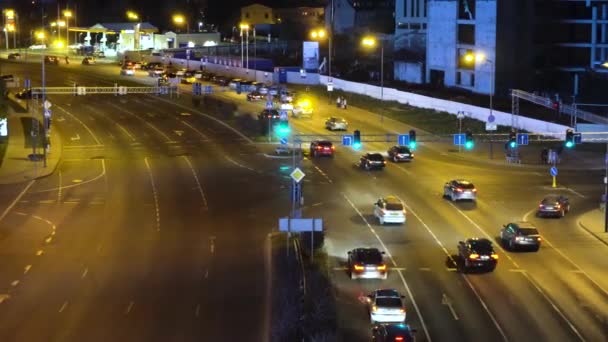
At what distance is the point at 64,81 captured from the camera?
369ft

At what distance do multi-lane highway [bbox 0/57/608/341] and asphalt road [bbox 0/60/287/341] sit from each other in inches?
4.2

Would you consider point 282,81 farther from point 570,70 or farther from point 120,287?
point 120,287

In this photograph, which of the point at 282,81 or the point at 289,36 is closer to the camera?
the point at 282,81

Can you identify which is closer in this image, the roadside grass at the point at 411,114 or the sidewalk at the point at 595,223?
the sidewalk at the point at 595,223

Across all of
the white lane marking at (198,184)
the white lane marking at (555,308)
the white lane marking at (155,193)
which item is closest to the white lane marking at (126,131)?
the white lane marking at (155,193)

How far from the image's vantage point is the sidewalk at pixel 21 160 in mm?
60125

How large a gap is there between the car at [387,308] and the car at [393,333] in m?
2.00

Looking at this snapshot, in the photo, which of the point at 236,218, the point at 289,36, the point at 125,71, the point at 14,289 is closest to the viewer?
the point at 14,289

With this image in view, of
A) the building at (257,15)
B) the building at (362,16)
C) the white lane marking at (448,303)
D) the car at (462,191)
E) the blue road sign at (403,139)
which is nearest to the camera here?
the white lane marking at (448,303)

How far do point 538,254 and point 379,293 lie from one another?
11.4 m

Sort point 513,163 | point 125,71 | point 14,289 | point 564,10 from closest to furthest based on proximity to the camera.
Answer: point 14,289 → point 513,163 → point 564,10 → point 125,71

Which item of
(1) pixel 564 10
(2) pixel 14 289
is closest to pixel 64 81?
(1) pixel 564 10

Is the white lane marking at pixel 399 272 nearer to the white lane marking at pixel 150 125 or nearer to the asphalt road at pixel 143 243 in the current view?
the asphalt road at pixel 143 243

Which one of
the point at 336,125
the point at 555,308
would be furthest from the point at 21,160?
the point at 555,308
